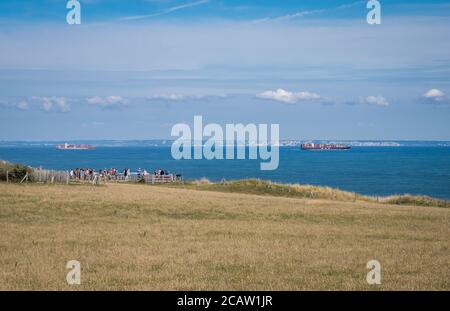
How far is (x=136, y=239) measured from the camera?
24.5 metres

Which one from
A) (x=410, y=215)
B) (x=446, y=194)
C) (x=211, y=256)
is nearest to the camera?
(x=211, y=256)

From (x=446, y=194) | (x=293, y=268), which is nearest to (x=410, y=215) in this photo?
(x=293, y=268)

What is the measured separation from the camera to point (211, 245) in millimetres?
23203

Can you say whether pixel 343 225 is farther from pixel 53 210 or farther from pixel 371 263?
pixel 53 210

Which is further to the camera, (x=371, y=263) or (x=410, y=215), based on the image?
(x=410, y=215)

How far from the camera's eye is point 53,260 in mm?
18969

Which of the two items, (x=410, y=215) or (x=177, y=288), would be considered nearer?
(x=177, y=288)

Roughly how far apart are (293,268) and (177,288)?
443cm

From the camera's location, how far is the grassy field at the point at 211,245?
16469 mm

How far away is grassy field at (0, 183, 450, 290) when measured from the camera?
54.0ft
